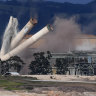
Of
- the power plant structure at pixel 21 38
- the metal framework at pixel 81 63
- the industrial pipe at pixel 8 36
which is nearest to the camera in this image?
the metal framework at pixel 81 63

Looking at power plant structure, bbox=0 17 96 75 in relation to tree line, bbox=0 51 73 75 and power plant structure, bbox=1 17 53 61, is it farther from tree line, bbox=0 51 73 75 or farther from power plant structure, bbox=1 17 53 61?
tree line, bbox=0 51 73 75

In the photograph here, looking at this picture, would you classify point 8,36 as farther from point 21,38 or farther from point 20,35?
point 21,38

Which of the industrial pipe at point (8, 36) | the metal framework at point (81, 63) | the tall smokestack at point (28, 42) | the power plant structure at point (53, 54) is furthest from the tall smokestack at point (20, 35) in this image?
the metal framework at point (81, 63)

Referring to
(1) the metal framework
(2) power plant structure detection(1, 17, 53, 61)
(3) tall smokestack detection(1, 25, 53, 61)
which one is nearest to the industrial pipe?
(2) power plant structure detection(1, 17, 53, 61)

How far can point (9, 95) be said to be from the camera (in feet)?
140

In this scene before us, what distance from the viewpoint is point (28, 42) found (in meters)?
116

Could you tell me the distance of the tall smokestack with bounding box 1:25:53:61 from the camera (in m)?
112

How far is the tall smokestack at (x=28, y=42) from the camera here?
11239 cm

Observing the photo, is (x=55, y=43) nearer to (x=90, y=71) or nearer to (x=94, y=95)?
(x=90, y=71)

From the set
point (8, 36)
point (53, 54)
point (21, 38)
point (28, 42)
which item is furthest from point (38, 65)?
point (8, 36)

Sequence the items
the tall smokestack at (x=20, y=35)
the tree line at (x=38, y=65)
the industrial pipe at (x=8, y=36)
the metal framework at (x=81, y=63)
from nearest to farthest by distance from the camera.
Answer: the tree line at (x=38, y=65) → the metal framework at (x=81, y=63) → the industrial pipe at (x=8, y=36) → the tall smokestack at (x=20, y=35)

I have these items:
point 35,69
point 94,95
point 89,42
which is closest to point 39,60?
point 35,69

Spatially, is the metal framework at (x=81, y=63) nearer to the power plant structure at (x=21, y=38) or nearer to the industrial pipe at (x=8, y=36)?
the power plant structure at (x=21, y=38)

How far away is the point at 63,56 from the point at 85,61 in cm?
1120
